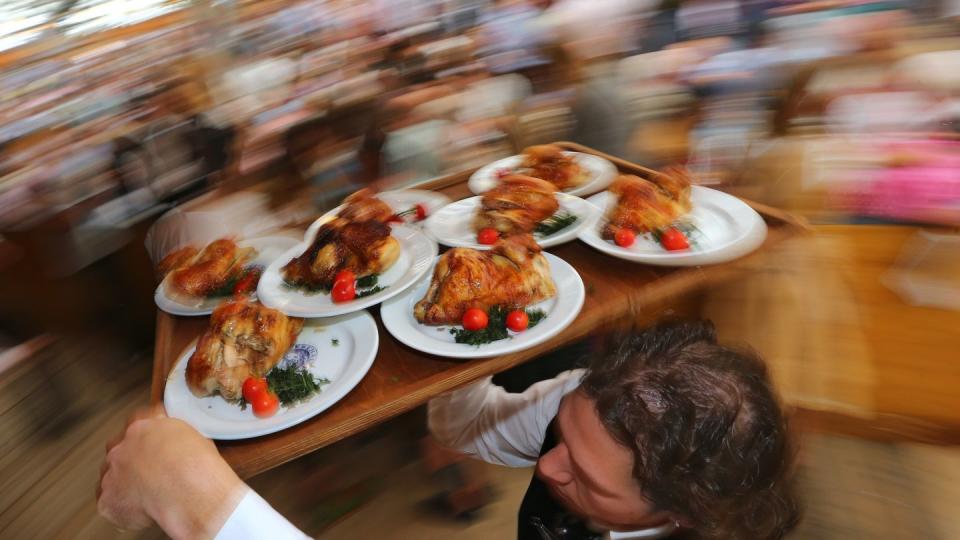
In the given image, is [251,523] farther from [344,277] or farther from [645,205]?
[645,205]

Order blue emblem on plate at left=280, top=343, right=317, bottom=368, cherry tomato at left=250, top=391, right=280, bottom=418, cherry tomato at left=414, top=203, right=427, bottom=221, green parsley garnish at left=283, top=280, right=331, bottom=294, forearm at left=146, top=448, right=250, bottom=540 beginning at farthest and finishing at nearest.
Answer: cherry tomato at left=414, top=203, right=427, bottom=221
green parsley garnish at left=283, top=280, right=331, bottom=294
blue emblem on plate at left=280, top=343, right=317, bottom=368
cherry tomato at left=250, top=391, right=280, bottom=418
forearm at left=146, top=448, right=250, bottom=540

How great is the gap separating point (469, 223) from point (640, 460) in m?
0.69

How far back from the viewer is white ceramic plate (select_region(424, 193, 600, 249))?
1181 millimetres

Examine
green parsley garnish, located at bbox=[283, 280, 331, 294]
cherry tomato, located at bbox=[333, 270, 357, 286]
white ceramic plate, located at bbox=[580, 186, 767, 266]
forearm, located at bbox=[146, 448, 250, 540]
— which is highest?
cherry tomato, located at bbox=[333, 270, 357, 286]

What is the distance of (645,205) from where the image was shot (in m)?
1.15

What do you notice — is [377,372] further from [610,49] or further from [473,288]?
[610,49]

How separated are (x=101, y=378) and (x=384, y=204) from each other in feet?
2.15

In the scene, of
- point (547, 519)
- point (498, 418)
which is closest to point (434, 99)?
point (498, 418)

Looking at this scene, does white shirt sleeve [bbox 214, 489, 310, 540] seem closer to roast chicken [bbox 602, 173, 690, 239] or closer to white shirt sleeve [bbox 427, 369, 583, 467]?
white shirt sleeve [bbox 427, 369, 583, 467]

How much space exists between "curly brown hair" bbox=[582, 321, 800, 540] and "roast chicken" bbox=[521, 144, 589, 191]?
2.27 feet

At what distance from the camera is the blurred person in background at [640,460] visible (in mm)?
703

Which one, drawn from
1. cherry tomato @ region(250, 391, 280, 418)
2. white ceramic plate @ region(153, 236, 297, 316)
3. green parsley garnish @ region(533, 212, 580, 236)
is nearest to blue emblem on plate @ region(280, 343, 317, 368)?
cherry tomato @ region(250, 391, 280, 418)


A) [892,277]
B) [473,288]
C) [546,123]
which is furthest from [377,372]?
[892,277]

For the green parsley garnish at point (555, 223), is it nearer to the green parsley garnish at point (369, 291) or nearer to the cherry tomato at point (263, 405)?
the green parsley garnish at point (369, 291)
